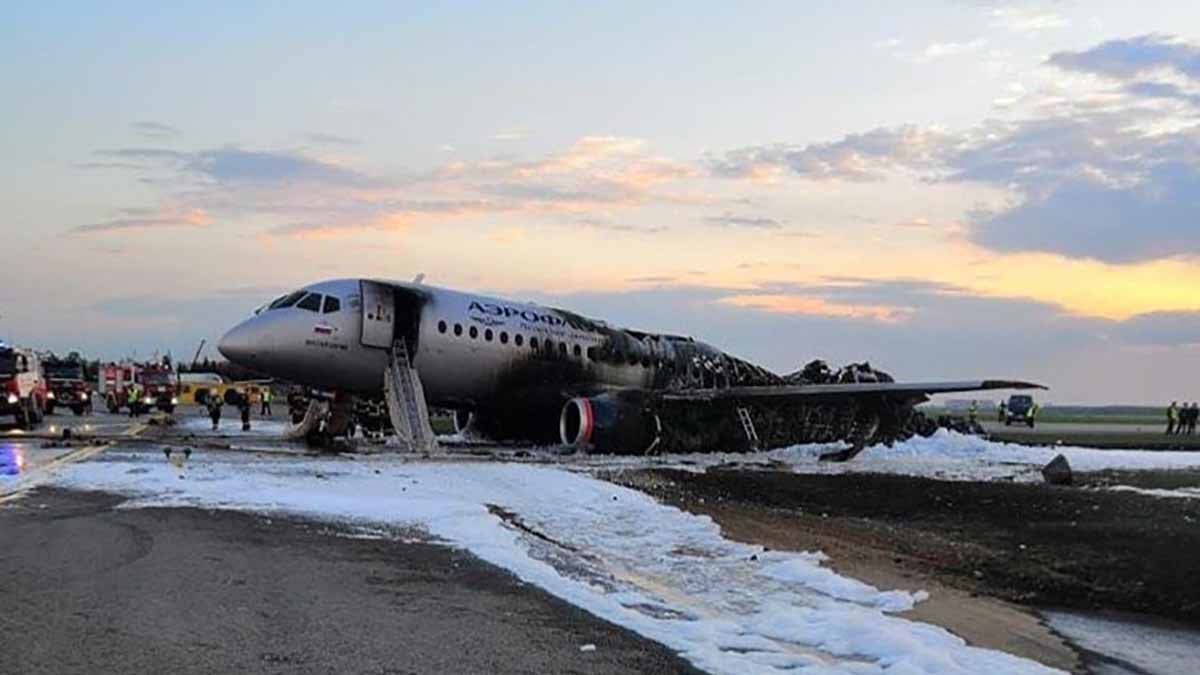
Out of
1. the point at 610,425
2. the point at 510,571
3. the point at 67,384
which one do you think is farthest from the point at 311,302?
the point at 67,384

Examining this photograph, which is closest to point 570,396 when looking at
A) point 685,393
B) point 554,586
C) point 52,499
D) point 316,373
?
point 685,393

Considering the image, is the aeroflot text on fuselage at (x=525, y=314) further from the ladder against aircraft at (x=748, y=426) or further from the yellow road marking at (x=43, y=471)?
the yellow road marking at (x=43, y=471)

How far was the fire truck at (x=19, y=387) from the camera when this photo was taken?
3734 cm

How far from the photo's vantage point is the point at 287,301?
25328mm

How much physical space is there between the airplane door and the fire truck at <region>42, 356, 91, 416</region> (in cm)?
3355

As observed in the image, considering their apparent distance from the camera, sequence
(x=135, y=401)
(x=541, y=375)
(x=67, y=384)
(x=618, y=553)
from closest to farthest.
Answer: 1. (x=618, y=553)
2. (x=541, y=375)
3. (x=135, y=401)
4. (x=67, y=384)

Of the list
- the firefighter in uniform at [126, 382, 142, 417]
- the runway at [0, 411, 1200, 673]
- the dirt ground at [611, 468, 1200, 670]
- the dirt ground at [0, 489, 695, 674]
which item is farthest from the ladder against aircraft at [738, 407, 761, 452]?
the firefighter in uniform at [126, 382, 142, 417]

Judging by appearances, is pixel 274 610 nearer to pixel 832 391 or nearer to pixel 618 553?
pixel 618 553

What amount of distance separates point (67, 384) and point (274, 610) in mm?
52337

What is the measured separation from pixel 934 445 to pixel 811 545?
2275cm

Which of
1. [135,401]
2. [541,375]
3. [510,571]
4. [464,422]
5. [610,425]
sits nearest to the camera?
[510,571]

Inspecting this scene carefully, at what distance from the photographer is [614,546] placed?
11305 millimetres

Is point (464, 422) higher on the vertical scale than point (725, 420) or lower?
lower

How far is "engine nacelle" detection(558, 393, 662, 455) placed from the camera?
2580cm
